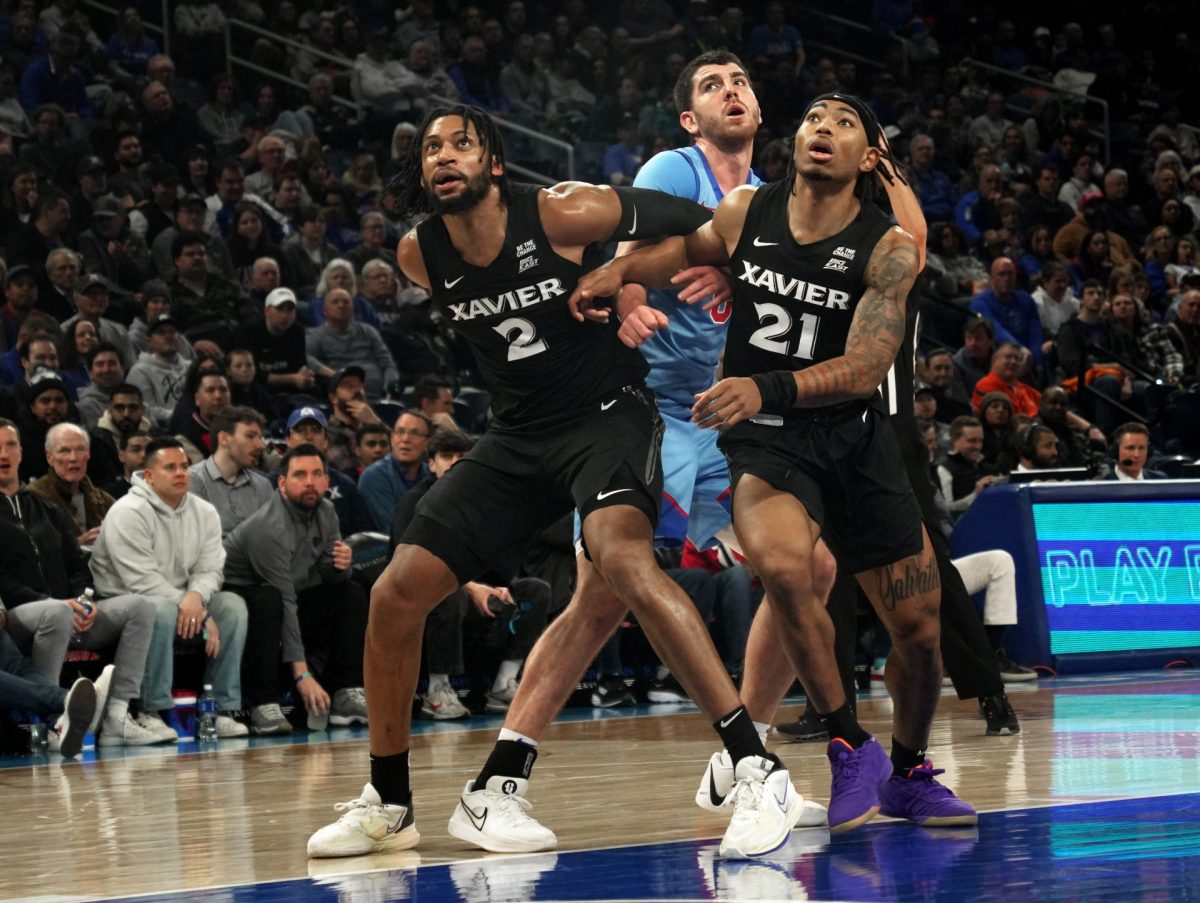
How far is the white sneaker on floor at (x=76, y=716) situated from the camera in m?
7.89

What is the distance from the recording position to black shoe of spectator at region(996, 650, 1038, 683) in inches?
397

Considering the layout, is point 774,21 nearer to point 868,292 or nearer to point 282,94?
point 282,94

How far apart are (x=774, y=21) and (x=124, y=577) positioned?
13.1m

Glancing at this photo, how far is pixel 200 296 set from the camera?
12.4 meters

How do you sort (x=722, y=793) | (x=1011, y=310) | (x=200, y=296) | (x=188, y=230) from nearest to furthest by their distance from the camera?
(x=722, y=793)
(x=200, y=296)
(x=188, y=230)
(x=1011, y=310)

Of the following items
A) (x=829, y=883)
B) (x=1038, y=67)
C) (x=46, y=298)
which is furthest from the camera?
(x=1038, y=67)

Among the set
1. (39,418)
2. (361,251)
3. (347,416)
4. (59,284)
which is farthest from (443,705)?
(361,251)

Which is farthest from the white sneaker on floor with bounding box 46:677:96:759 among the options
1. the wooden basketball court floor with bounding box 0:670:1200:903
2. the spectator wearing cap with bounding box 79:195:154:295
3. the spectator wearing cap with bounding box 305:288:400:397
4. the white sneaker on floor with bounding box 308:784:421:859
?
the spectator wearing cap with bounding box 79:195:154:295

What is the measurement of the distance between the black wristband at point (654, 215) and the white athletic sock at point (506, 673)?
546 centimetres

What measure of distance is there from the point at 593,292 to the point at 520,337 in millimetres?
237

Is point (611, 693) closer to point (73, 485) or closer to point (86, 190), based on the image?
point (73, 485)

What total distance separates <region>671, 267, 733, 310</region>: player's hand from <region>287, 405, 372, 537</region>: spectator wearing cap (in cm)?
577

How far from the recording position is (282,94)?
639 inches

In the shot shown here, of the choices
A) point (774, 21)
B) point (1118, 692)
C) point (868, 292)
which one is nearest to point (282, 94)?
point (774, 21)
